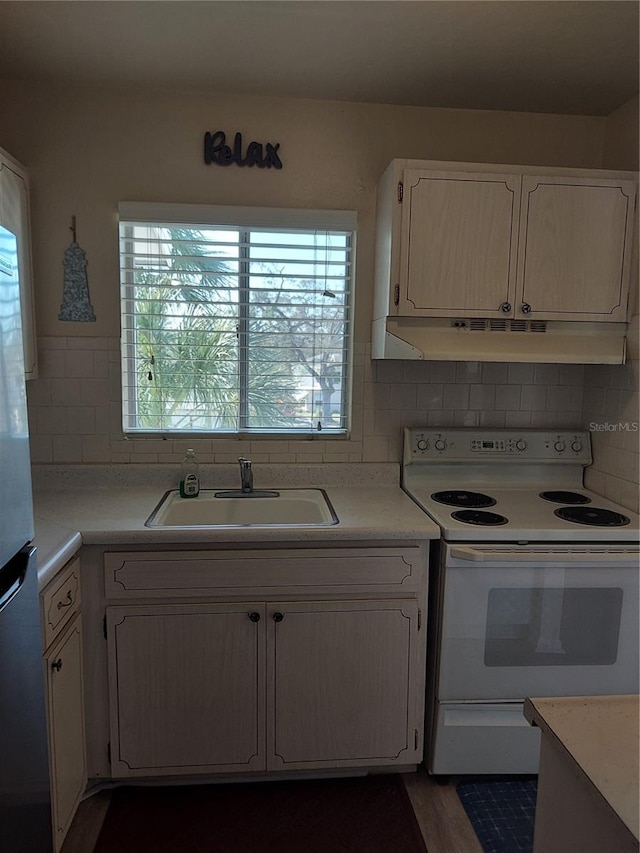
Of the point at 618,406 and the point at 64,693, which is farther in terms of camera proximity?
the point at 618,406

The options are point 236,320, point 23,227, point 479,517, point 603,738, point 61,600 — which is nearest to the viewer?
point 603,738

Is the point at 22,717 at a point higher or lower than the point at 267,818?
higher

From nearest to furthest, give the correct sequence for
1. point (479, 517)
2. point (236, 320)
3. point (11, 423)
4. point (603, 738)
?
point (603, 738), point (11, 423), point (479, 517), point (236, 320)

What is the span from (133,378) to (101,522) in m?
0.74

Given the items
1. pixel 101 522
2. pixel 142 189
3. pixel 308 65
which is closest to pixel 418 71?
pixel 308 65

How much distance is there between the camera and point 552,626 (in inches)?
76.7

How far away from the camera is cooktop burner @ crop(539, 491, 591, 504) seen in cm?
227

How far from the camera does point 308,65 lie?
203cm

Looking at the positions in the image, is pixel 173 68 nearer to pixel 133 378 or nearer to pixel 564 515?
pixel 133 378

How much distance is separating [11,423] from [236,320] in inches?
51.9

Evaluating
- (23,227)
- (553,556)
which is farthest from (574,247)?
(23,227)

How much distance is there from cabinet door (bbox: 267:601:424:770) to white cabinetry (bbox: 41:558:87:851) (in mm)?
596

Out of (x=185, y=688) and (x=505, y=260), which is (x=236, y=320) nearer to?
(x=505, y=260)

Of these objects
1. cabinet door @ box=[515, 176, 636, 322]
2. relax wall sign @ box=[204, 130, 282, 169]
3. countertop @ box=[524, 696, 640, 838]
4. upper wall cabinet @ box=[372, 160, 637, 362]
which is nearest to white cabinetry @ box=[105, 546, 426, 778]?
upper wall cabinet @ box=[372, 160, 637, 362]
